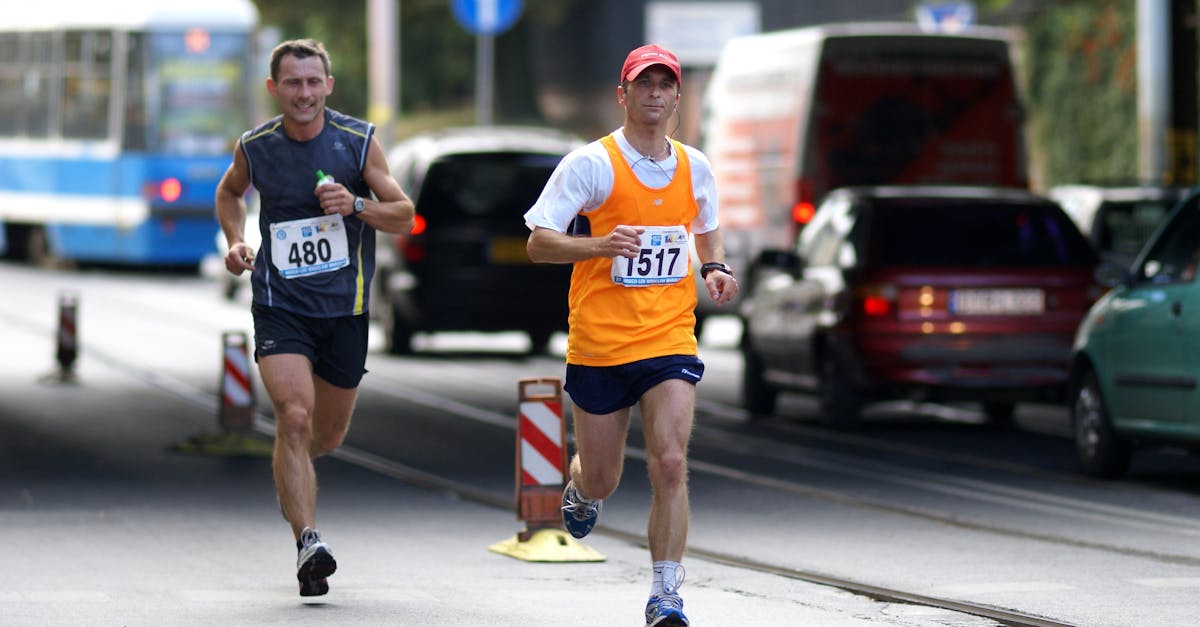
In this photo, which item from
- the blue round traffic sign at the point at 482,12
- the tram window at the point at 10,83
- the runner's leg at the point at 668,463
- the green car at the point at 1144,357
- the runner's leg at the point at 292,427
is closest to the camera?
the runner's leg at the point at 668,463

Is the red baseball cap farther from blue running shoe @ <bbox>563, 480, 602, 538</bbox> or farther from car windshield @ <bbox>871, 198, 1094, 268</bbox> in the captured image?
car windshield @ <bbox>871, 198, 1094, 268</bbox>

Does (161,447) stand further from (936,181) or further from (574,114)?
(574,114)

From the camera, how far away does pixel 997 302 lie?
16.5m

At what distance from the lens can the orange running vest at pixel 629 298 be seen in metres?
8.78

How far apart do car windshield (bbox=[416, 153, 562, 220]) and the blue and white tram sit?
11.6 meters

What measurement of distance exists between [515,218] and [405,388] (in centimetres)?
273

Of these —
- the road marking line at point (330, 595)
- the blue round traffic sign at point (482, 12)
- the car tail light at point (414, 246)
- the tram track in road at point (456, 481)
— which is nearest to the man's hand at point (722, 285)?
the tram track in road at point (456, 481)

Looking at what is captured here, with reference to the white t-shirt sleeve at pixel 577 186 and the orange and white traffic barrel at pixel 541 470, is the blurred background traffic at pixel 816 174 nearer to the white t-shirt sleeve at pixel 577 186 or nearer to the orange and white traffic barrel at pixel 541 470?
the orange and white traffic barrel at pixel 541 470

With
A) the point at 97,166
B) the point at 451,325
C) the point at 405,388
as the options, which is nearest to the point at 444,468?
the point at 405,388

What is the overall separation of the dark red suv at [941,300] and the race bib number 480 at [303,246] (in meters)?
7.08

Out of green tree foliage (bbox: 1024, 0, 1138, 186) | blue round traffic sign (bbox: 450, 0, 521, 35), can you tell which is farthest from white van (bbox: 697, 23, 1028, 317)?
blue round traffic sign (bbox: 450, 0, 521, 35)

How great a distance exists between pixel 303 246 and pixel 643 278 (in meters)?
1.68

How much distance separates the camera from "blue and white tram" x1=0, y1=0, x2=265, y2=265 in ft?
111

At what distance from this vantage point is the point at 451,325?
2262 centimetres
